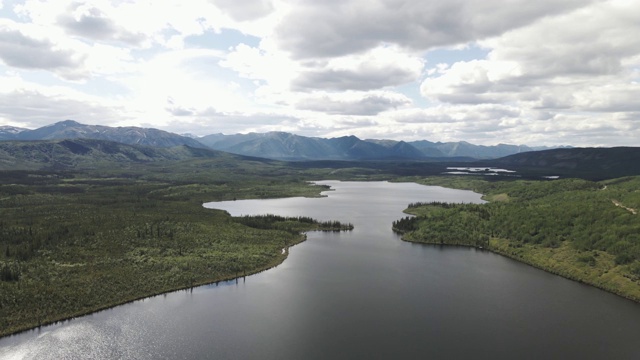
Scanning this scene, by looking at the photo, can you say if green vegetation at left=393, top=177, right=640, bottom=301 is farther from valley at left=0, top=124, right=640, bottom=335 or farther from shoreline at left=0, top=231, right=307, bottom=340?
shoreline at left=0, top=231, right=307, bottom=340

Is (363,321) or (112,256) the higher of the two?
(112,256)

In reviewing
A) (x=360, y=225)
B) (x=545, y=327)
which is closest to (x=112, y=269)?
(x=545, y=327)

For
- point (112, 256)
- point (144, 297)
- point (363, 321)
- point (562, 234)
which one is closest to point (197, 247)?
point (112, 256)

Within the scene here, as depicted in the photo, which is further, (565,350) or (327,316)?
(327,316)

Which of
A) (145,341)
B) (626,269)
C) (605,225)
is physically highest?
(605,225)

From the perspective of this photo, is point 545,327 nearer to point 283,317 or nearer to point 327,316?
point 327,316

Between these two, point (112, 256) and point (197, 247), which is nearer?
point (112, 256)

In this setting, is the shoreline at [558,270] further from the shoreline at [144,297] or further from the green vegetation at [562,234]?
the shoreline at [144,297]

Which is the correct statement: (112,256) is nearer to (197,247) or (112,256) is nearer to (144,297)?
(197,247)

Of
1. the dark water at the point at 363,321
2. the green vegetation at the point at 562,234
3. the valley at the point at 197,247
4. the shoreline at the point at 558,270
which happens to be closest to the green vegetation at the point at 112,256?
the valley at the point at 197,247
